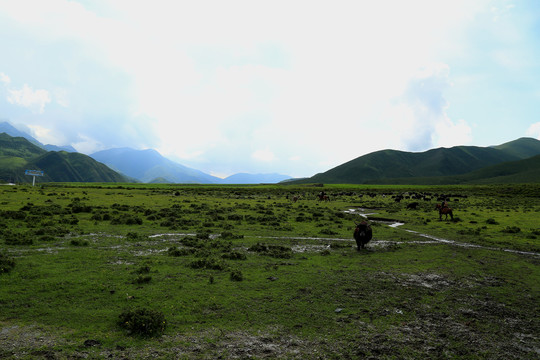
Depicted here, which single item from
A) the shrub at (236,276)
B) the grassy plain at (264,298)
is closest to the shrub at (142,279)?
the grassy plain at (264,298)

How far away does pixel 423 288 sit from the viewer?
14.2m

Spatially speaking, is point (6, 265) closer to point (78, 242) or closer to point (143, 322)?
point (78, 242)

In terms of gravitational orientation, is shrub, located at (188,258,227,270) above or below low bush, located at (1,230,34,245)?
below

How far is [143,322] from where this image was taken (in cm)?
916

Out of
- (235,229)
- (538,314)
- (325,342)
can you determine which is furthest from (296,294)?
(235,229)

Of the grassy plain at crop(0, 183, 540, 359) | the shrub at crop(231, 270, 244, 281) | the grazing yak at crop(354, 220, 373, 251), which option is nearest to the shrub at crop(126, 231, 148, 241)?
the grassy plain at crop(0, 183, 540, 359)

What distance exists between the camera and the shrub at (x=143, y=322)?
904 centimetres

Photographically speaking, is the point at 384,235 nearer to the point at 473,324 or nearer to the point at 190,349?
the point at 473,324

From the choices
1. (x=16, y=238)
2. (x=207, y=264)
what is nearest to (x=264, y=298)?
(x=207, y=264)

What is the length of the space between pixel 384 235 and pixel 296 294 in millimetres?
19056

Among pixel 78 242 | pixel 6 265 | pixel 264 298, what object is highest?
pixel 6 265

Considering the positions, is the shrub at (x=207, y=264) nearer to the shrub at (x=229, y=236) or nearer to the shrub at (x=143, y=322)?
the shrub at (x=143, y=322)

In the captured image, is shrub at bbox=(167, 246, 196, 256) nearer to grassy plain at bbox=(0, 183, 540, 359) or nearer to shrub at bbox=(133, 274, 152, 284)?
grassy plain at bbox=(0, 183, 540, 359)

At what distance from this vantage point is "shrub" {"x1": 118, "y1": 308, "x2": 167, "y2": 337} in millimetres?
9039
